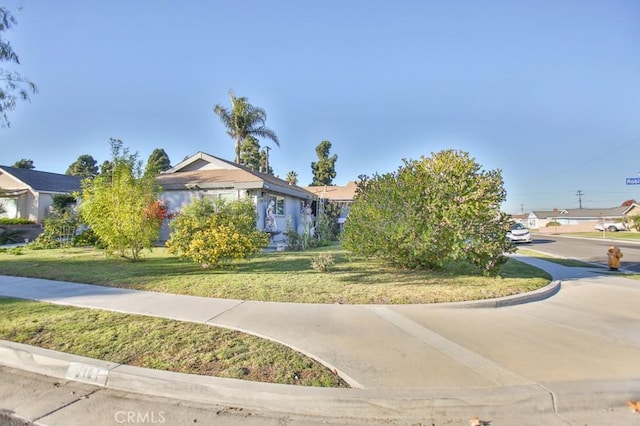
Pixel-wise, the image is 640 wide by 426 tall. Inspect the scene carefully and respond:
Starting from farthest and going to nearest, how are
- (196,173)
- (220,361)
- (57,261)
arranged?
(196,173)
(57,261)
(220,361)

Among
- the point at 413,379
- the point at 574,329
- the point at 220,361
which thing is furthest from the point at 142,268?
the point at 574,329

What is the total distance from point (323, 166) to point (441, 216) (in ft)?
126

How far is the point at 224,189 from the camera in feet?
51.8

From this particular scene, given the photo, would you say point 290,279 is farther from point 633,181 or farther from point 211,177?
point 633,181

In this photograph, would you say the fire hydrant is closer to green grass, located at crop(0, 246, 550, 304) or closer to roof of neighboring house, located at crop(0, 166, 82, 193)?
green grass, located at crop(0, 246, 550, 304)

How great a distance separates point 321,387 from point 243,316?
8.59 feet

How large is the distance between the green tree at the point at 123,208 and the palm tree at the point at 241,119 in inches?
681

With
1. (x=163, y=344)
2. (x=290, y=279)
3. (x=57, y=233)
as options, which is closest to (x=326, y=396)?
(x=163, y=344)

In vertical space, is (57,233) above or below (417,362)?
above

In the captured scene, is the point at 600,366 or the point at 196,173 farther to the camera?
the point at 196,173

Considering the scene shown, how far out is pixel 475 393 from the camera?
3.33 meters

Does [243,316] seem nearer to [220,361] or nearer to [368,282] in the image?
[220,361]

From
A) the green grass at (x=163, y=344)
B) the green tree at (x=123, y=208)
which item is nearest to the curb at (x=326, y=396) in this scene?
the green grass at (x=163, y=344)

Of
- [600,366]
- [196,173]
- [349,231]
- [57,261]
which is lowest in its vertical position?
[600,366]
